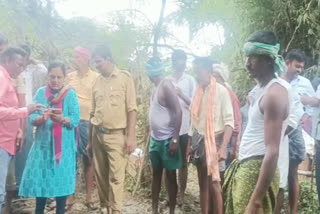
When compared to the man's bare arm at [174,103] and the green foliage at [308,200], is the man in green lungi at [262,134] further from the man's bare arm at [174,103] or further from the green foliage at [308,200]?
the green foliage at [308,200]

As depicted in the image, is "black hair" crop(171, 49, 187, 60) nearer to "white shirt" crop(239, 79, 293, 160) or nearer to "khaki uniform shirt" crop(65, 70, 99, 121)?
"khaki uniform shirt" crop(65, 70, 99, 121)

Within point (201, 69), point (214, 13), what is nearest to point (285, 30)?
point (214, 13)

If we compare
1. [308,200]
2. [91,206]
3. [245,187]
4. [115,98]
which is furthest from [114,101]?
[308,200]

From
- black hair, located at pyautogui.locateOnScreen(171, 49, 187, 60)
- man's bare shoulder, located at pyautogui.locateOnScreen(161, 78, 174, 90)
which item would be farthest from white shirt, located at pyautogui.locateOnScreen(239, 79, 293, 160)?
black hair, located at pyautogui.locateOnScreen(171, 49, 187, 60)

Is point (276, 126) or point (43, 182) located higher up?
point (276, 126)

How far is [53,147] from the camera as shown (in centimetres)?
396

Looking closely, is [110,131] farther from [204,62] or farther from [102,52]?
[204,62]

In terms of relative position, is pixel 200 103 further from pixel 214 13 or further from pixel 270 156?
pixel 214 13

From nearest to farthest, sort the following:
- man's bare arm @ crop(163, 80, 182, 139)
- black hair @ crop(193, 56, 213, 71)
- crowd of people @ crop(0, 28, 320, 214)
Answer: crowd of people @ crop(0, 28, 320, 214) → black hair @ crop(193, 56, 213, 71) → man's bare arm @ crop(163, 80, 182, 139)

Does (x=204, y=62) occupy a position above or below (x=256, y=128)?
above

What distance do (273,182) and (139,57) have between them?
143 inches

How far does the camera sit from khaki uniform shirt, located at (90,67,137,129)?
4324mm

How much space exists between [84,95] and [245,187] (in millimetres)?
2974

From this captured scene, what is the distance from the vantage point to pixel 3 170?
3506mm
